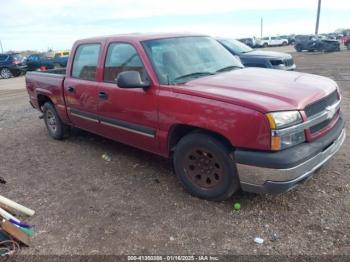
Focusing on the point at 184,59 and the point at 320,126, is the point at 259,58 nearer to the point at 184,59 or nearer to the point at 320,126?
the point at 184,59

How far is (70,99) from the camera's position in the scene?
555 cm

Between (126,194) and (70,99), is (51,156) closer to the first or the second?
(70,99)

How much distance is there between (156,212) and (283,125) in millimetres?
1595

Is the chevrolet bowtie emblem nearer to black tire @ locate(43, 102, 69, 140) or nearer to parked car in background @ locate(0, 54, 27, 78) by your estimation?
black tire @ locate(43, 102, 69, 140)

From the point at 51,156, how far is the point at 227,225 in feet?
11.4

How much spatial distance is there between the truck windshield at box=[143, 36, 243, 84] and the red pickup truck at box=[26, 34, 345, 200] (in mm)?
12

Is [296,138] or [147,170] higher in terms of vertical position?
[296,138]

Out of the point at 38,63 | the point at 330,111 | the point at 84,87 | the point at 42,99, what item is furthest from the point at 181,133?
the point at 38,63

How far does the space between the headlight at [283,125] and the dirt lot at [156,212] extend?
0.80 metres

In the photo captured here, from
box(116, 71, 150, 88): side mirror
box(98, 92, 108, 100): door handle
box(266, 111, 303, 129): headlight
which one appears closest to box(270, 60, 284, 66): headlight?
box(98, 92, 108, 100): door handle

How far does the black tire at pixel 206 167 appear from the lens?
3453 millimetres

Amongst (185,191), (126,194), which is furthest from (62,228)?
(185,191)

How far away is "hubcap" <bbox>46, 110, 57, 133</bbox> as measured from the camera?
21.4 ft

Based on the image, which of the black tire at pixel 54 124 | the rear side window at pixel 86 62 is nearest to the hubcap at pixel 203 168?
the rear side window at pixel 86 62
